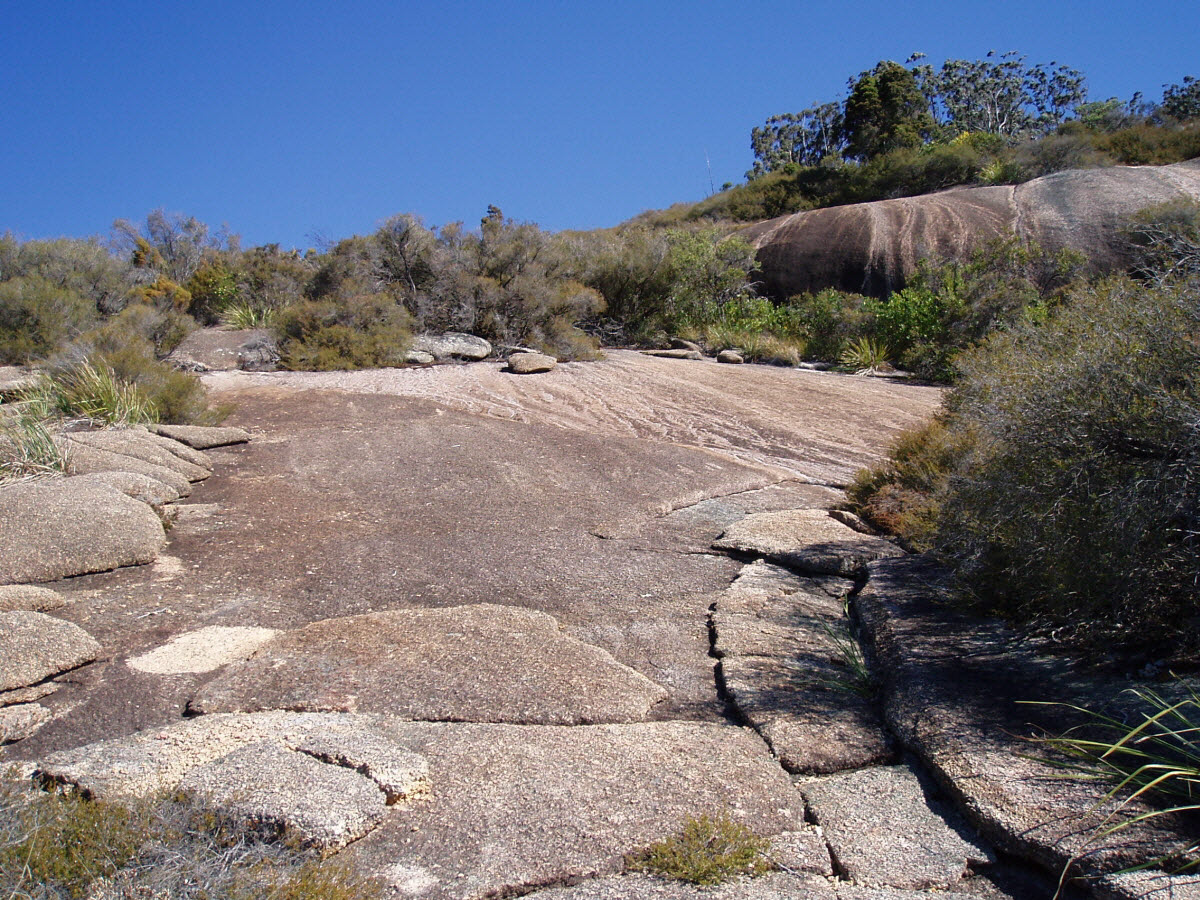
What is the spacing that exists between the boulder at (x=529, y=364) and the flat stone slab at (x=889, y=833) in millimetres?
11179

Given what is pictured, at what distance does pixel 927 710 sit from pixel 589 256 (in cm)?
1846

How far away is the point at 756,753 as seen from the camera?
347cm

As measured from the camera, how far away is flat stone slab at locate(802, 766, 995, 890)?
271 cm

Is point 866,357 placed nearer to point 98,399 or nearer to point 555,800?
point 98,399

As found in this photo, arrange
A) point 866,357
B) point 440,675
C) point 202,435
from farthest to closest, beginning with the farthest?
point 866,357 < point 202,435 < point 440,675

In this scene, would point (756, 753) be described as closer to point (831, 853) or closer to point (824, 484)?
point (831, 853)

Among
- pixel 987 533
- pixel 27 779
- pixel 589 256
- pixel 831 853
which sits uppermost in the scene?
pixel 589 256

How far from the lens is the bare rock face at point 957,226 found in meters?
20.0

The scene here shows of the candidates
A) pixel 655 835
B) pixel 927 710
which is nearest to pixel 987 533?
pixel 927 710

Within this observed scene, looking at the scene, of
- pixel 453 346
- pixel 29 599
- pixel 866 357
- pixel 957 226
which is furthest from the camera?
pixel 957 226

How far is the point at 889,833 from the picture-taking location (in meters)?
2.91

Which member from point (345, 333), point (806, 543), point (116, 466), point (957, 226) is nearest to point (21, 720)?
point (116, 466)

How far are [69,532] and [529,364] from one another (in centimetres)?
900

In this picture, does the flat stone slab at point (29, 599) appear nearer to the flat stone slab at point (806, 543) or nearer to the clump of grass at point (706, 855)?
the clump of grass at point (706, 855)
